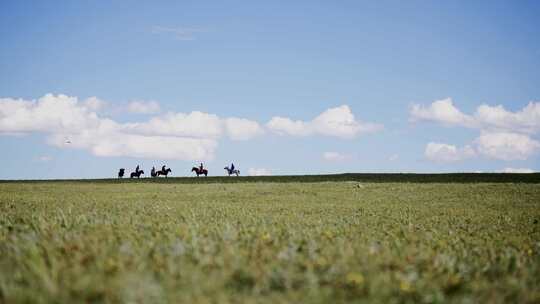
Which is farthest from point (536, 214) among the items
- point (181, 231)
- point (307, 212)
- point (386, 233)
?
point (181, 231)

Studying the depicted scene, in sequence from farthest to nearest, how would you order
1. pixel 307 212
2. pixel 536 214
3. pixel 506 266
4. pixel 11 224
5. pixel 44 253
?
pixel 536 214 < pixel 307 212 < pixel 11 224 < pixel 506 266 < pixel 44 253

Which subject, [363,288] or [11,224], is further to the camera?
[11,224]

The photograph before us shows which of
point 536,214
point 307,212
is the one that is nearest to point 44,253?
point 307,212

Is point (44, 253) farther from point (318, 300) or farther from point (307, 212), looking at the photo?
point (307, 212)

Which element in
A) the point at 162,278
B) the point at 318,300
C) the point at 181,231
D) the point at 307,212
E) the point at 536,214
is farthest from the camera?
the point at 536,214

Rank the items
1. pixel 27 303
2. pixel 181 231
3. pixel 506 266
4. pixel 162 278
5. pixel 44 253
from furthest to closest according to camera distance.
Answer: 1. pixel 181 231
2. pixel 506 266
3. pixel 44 253
4. pixel 162 278
5. pixel 27 303

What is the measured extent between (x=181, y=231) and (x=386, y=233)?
534cm

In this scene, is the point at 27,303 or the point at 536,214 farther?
the point at 536,214

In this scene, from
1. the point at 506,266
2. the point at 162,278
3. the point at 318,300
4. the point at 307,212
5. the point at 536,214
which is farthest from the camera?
the point at 536,214

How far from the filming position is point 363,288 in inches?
203

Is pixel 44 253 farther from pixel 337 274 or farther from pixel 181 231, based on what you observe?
pixel 337 274

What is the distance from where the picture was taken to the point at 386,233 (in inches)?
442

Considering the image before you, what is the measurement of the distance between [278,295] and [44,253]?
3.44 metres

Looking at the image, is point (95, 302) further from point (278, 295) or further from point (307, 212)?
point (307, 212)
